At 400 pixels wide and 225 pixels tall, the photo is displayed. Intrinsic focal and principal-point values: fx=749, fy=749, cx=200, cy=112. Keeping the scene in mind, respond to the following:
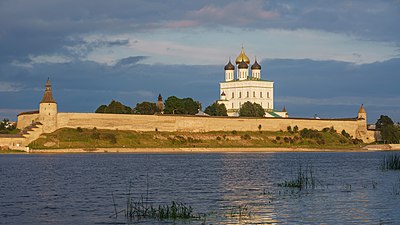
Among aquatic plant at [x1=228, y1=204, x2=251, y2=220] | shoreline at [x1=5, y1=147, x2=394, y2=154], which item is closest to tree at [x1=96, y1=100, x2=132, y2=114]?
shoreline at [x1=5, y1=147, x2=394, y2=154]

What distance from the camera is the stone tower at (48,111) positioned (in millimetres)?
81625

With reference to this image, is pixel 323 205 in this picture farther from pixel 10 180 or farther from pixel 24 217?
pixel 10 180

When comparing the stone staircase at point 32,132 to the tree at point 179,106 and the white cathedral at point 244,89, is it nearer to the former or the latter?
the tree at point 179,106

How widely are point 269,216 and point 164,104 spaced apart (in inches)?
3498

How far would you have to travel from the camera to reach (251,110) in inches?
4146

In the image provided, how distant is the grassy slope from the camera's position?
78.4 m

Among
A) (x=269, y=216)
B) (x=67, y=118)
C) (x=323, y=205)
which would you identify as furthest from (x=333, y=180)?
(x=67, y=118)

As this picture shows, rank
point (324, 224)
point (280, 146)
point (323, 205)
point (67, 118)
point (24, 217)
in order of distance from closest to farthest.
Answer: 1. point (324, 224)
2. point (24, 217)
3. point (323, 205)
4. point (67, 118)
5. point (280, 146)

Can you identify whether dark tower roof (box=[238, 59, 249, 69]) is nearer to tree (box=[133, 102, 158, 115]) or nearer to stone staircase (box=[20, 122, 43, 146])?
tree (box=[133, 102, 158, 115])

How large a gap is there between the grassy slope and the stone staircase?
0.68m

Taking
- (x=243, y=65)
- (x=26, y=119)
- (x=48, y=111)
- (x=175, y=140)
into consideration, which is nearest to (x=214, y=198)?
(x=48, y=111)

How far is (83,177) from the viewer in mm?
35438

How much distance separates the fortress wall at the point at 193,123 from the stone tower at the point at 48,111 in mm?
874

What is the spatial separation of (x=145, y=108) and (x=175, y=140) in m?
17.0
